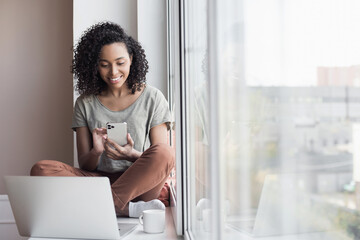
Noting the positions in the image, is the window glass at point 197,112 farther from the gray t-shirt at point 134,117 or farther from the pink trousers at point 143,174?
the gray t-shirt at point 134,117

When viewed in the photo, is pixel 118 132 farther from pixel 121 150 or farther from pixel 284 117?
pixel 284 117

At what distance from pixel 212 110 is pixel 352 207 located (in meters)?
0.59

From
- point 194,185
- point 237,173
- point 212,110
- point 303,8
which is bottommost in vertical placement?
point 194,185

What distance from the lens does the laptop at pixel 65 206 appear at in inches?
62.0

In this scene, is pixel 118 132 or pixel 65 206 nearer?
pixel 65 206

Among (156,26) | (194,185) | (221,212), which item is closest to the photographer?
(221,212)

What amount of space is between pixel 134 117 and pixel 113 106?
0.13m

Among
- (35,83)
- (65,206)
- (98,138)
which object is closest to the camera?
(65,206)

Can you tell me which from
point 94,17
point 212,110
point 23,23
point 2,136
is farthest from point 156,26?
point 212,110

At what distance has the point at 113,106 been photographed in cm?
235

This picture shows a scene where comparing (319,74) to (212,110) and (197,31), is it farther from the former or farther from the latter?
(197,31)

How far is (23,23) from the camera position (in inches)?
122

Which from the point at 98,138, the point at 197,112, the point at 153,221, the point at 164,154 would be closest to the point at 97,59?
the point at 98,138

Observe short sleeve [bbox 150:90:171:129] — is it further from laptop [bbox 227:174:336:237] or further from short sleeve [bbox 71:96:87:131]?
laptop [bbox 227:174:336:237]
